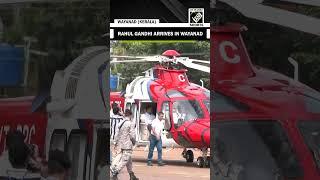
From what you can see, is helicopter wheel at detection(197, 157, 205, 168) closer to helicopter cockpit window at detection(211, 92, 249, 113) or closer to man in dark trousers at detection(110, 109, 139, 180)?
helicopter cockpit window at detection(211, 92, 249, 113)

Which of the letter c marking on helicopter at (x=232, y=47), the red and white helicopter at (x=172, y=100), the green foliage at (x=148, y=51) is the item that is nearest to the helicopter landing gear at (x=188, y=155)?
the red and white helicopter at (x=172, y=100)

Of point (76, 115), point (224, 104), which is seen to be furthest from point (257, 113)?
point (76, 115)

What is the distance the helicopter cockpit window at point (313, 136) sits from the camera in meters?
4.18

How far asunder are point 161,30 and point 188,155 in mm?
964

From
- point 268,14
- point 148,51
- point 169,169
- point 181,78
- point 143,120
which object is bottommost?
point 169,169

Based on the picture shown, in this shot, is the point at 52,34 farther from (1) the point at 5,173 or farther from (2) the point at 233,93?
(2) the point at 233,93

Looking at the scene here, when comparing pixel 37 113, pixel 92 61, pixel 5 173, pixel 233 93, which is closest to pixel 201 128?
pixel 233 93

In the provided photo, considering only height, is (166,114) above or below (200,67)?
below

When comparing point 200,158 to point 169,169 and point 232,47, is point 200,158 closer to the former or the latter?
point 169,169

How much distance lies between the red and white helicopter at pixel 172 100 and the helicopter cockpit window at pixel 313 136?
71 cm

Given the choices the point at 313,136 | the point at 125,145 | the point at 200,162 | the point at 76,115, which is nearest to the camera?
the point at 313,136

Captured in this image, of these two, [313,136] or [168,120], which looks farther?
[168,120]

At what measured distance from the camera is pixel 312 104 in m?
4.20

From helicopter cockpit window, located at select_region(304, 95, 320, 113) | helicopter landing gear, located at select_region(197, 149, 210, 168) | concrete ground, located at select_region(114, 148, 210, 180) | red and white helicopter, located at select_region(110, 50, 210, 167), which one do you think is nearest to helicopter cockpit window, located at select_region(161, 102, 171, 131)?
red and white helicopter, located at select_region(110, 50, 210, 167)
